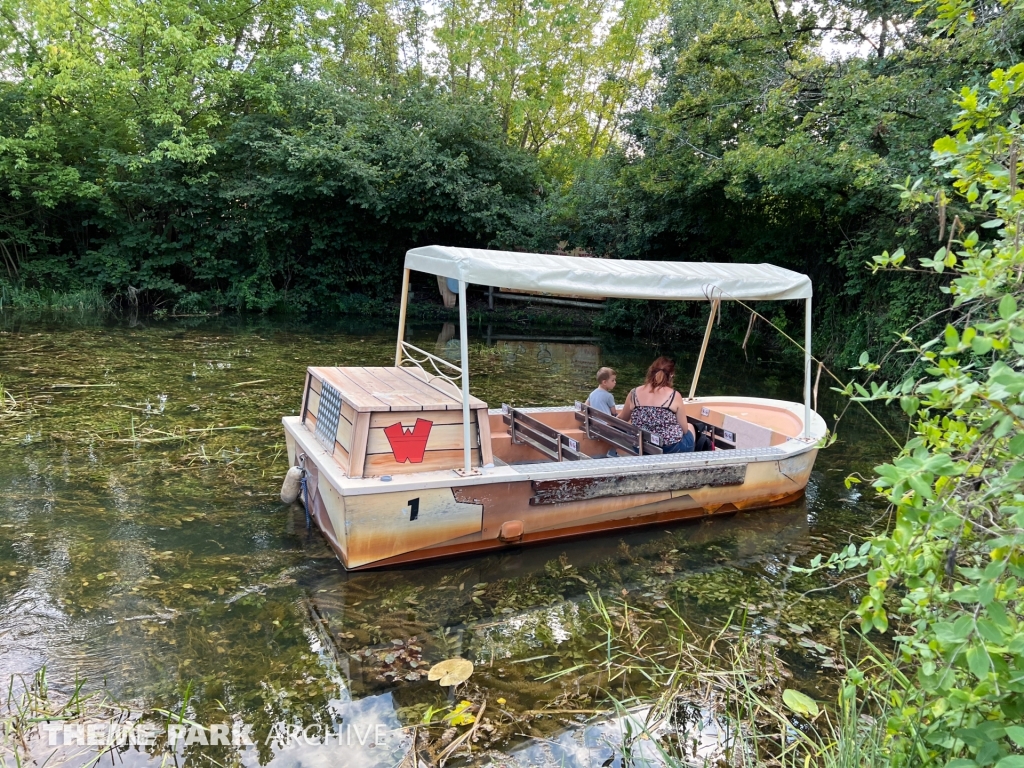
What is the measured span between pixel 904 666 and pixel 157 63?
771 inches

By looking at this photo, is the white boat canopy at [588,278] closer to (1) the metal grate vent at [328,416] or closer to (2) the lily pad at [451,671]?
(1) the metal grate vent at [328,416]

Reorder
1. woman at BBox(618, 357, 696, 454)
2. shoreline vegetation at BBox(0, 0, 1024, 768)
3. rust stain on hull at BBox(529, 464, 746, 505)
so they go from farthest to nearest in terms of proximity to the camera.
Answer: woman at BBox(618, 357, 696, 454)
rust stain on hull at BBox(529, 464, 746, 505)
shoreline vegetation at BBox(0, 0, 1024, 768)

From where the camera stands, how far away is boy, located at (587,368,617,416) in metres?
6.19

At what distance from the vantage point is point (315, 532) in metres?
5.10

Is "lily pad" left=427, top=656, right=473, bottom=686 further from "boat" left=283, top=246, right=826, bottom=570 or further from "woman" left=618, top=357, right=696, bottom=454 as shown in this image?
"woman" left=618, top=357, right=696, bottom=454

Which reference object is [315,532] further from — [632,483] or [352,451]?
[632,483]

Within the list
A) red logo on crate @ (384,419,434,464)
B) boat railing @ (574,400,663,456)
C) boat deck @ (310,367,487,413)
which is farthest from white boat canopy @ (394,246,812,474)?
boat railing @ (574,400,663,456)

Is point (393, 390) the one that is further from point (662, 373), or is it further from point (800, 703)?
point (800, 703)

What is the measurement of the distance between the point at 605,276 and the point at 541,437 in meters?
1.61

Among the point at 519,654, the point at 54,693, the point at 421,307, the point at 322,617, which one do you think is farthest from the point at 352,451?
the point at 421,307

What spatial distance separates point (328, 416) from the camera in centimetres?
492

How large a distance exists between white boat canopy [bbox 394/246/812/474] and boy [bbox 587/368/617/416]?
1087 mm

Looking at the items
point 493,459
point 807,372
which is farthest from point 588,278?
point 807,372

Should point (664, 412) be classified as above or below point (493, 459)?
above
